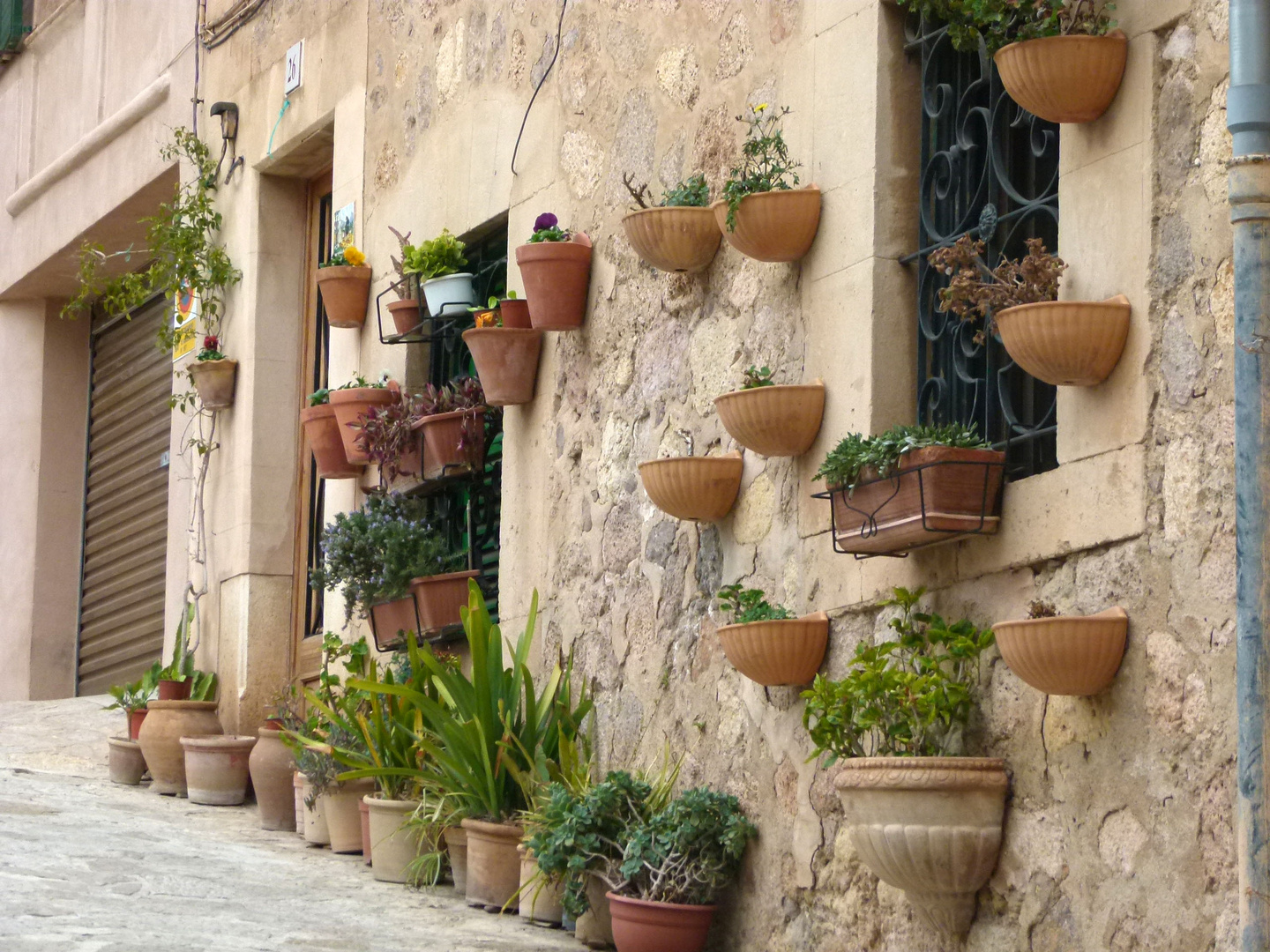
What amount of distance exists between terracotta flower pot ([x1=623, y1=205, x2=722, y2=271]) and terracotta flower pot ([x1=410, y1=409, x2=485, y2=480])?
1.59 meters

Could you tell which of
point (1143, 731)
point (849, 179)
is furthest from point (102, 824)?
point (1143, 731)

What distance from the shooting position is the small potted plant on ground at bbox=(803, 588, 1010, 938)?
4.51m

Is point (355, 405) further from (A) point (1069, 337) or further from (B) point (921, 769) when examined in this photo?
(A) point (1069, 337)

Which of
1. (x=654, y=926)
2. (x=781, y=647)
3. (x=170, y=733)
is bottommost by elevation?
(x=654, y=926)

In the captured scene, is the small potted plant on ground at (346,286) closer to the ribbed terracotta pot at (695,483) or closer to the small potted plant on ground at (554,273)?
the small potted plant on ground at (554,273)

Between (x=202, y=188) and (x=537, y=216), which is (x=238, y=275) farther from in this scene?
(x=537, y=216)

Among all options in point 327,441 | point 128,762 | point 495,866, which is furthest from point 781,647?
point 128,762

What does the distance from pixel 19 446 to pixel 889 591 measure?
8.80 metres

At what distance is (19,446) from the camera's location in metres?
12.5

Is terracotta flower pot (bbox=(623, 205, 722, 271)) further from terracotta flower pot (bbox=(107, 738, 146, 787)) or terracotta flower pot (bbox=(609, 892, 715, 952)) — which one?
terracotta flower pot (bbox=(107, 738, 146, 787))

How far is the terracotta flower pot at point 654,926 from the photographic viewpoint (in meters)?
5.43

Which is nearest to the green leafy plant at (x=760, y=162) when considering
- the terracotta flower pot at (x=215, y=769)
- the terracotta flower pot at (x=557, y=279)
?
the terracotta flower pot at (x=557, y=279)

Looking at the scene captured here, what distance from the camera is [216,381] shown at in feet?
31.7

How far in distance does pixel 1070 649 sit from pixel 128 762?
→ 5.96 meters
